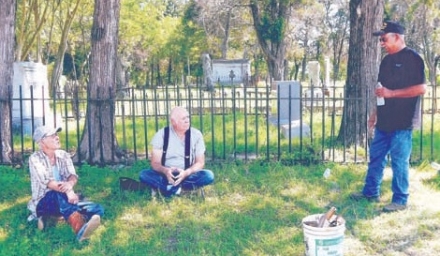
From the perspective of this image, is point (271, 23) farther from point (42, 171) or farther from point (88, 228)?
point (88, 228)

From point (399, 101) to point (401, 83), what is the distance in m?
0.19

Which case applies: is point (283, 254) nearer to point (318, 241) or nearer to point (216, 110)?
point (318, 241)

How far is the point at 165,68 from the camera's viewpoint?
5706 centimetres

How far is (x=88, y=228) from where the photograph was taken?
5355 millimetres

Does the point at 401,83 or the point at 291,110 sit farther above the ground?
the point at 401,83

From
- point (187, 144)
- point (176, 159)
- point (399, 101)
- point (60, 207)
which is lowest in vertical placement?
point (60, 207)

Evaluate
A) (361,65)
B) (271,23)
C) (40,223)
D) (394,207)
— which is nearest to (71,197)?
(40,223)

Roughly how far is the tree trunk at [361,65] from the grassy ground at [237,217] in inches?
55.9

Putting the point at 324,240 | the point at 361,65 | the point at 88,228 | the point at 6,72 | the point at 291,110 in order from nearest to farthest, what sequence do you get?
the point at 324,240 → the point at 88,228 → the point at 6,72 → the point at 361,65 → the point at 291,110

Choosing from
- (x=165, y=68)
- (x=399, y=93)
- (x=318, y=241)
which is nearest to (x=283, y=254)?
(x=318, y=241)

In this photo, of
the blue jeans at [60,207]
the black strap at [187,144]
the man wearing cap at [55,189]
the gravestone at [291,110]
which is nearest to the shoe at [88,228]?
the man wearing cap at [55,189]

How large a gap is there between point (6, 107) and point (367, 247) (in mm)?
5937

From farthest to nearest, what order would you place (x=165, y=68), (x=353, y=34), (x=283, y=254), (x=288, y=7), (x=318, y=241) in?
(x=165, y=68) → (x=288, y=7) → (x=353, y=34) → (x=283, y=254) → (x=318, y=241)

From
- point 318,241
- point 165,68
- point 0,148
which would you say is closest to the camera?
point 318,241
